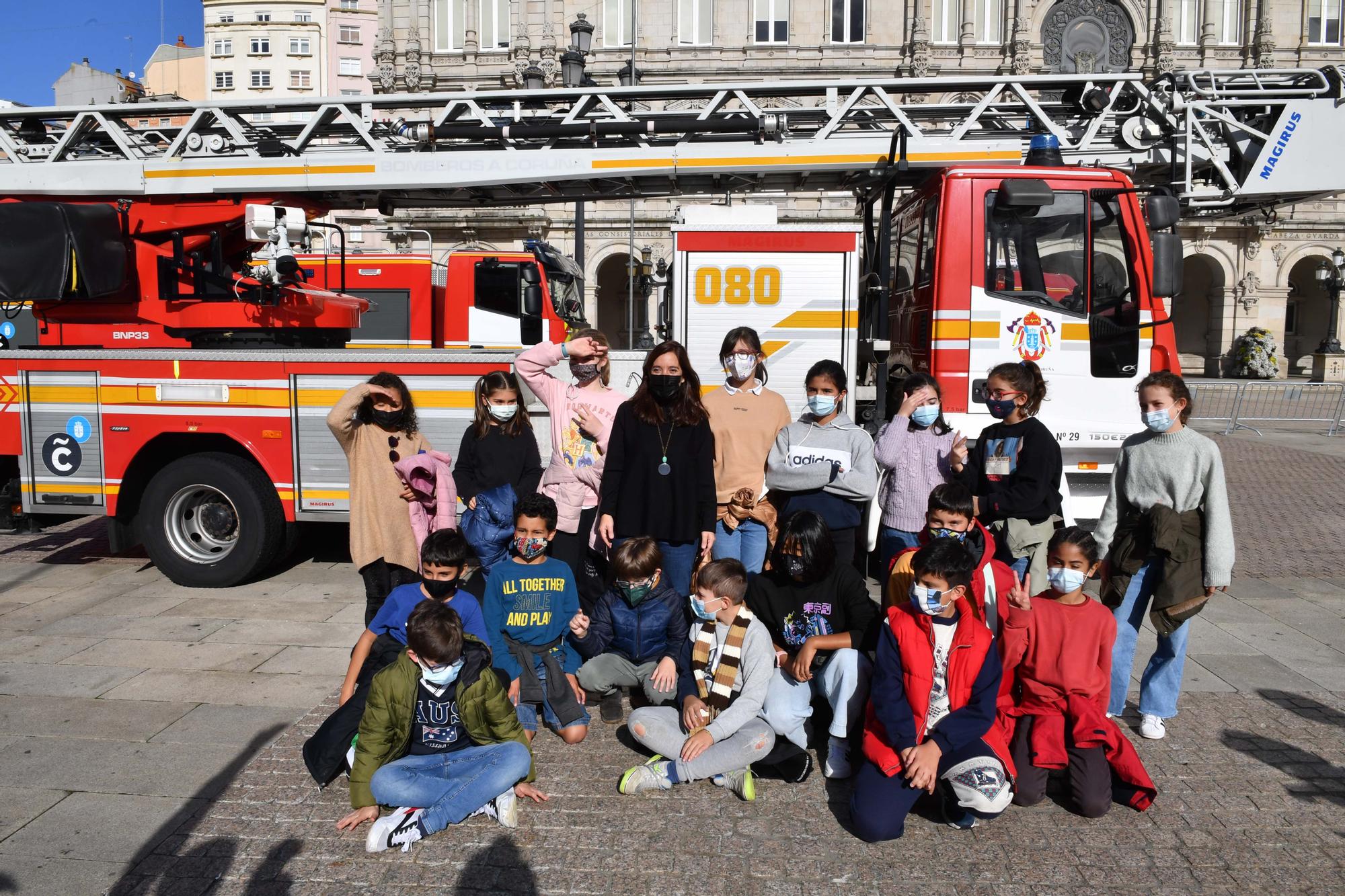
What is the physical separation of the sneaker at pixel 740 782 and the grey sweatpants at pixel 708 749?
0.02 metres

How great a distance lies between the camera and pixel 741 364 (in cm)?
537

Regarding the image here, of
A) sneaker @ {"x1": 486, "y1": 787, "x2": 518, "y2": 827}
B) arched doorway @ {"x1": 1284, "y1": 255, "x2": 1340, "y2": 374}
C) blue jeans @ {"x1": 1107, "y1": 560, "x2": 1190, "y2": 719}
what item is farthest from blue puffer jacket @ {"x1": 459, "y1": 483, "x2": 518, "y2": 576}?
arched doorway @ {"x1": 1284, "y1": 255, "x2": 1340, "y2": 374}

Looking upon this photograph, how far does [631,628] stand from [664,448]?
940mm

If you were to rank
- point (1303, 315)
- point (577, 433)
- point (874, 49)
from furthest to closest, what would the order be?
point (1303, 315)
point (874, 49)
point (577, 433)

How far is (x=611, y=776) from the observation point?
432 cm

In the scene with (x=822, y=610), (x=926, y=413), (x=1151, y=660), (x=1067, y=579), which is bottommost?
(x=1151, y=660)

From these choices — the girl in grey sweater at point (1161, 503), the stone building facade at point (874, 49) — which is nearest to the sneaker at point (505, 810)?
the girl in grey sweater at point (1161, 503)

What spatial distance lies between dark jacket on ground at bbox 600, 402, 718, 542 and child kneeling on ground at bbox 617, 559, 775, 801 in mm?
529

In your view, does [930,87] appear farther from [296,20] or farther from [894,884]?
[296,20]

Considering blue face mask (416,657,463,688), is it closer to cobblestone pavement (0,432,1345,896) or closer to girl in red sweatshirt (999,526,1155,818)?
cobblestone pavement (0,432,1345,896)

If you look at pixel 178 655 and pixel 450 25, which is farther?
pixel 450 25

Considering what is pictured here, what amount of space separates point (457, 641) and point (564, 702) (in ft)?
3.46

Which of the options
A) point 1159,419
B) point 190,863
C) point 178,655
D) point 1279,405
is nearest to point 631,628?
point 190,863

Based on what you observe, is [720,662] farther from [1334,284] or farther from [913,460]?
[1334,284]
